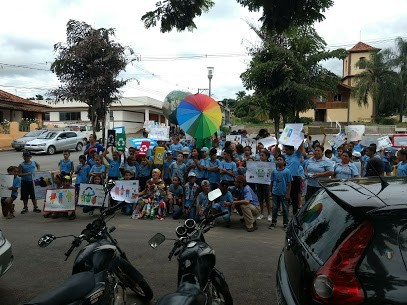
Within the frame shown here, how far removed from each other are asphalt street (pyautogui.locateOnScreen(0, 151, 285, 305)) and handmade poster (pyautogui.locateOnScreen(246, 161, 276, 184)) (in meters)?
0.97

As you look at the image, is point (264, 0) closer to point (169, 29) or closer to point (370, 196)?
point (169, 29)

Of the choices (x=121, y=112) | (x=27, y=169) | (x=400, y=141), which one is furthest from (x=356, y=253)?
(x=121, y=112)

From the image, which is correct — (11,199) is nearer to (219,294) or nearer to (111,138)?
(111,138)

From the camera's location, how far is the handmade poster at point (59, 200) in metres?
9.29

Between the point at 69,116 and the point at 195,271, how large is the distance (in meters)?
47.2

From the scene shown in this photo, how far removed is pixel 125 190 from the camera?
9656mm

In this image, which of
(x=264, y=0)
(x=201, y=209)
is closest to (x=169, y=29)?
(x=264, y=0)

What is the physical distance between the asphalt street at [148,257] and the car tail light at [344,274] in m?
2.28

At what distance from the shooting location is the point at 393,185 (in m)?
3.09

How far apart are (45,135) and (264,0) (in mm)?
23537

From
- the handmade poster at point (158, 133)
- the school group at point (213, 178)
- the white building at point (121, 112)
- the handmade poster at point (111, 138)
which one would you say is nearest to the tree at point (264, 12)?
the school group at point (213, 178)

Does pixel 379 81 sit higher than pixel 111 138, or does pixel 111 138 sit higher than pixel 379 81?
pixel 379 81

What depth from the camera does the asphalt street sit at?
4984 mm

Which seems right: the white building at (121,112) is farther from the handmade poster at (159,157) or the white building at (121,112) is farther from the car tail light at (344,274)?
the car tail light at (344,274)
